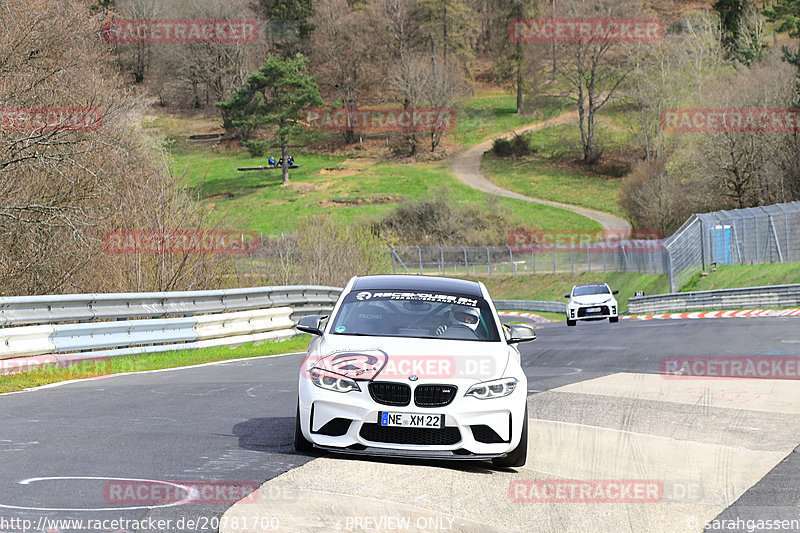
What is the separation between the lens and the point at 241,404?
36.7 feet

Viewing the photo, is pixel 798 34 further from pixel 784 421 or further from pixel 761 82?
pixel 784 421

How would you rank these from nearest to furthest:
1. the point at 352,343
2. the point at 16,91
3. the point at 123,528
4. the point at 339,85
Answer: the point at 123,528
the point at 352,343
the point at 16,91
the point at 339,85

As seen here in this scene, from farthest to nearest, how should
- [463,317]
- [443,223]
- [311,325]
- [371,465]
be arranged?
[443,223] → [463,317] → [311,325] → [371,465]

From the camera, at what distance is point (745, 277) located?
3934 cm

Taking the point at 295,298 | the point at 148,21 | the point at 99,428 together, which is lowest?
the point at 295,298

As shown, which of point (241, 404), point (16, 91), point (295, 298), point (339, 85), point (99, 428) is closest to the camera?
point (99, 428)

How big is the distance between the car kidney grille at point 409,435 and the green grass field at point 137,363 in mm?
6574

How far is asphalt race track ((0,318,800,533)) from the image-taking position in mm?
6012

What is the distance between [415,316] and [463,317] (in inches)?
16.9

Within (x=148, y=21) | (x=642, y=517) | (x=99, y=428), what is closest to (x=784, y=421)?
(x=642, y=517)

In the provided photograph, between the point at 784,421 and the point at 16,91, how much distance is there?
15.8 meters

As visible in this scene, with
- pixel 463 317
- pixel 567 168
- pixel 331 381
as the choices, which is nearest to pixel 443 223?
pixel 567 168

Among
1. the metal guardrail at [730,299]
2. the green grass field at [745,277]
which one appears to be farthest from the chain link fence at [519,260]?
the metal guardrail at [730,299]

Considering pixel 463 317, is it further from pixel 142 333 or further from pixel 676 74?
pixel 676 74
